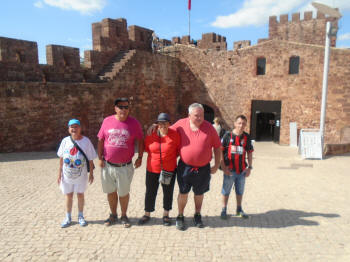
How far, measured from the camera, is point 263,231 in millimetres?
3971

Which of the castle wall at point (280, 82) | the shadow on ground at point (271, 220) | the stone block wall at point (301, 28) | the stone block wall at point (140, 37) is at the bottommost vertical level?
the shadow on ground at point (271, 220)

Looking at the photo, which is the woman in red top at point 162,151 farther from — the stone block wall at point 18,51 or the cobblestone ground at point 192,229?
the stone block wall at point 18,51

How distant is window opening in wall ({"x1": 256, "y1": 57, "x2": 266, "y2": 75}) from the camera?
13547 millimetres

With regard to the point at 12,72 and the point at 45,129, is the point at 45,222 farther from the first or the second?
the point at 12,72

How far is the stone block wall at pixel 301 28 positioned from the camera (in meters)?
22.9

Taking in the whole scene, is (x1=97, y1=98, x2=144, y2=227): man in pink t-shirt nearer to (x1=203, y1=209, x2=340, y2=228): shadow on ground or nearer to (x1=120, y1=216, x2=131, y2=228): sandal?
(x1=120, y1=216, x2=131, y2=228): sandal

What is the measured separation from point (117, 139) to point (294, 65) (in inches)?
Answer: 455

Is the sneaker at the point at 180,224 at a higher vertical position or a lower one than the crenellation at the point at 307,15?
lower

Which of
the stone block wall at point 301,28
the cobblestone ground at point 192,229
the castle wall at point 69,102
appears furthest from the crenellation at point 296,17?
the cobblestone ground at point 192,229

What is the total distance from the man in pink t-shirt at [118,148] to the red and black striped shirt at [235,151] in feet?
4.49

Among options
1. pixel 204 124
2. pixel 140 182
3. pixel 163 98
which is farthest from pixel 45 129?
pixel 204 124

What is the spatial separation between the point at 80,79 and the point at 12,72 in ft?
8.58

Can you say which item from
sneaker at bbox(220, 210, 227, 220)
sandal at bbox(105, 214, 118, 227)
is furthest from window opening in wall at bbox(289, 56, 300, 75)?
sandal at bbox(105, 214, 118, 227)

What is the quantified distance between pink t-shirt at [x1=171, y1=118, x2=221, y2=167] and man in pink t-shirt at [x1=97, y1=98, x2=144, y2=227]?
2.24 ft
